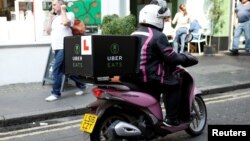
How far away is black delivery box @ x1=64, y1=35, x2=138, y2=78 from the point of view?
4.38m

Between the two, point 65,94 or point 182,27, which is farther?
point 182,27

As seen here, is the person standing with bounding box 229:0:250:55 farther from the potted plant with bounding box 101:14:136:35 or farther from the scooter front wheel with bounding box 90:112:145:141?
the scooter front wheel with bounding box 90:112:145:141

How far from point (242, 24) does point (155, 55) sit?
9.03 meters

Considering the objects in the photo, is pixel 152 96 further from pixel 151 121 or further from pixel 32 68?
pixel 32 68

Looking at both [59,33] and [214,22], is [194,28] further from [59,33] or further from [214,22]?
[59,33]

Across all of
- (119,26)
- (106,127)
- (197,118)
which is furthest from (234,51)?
(106,127)

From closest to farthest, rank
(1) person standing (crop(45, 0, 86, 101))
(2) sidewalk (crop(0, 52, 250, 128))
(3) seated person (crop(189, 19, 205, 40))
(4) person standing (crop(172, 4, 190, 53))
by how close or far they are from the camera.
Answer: (2) sidewalk (crop(0, 52, 250, 128)) → (1) person standing (crop(45, 0, 86, 101)) → (4) person standing (crop(172, 4, 190, 53)) → (3) seated person (crop(189, 19, 205, 40))

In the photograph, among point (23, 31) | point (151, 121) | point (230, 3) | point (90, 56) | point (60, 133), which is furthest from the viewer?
point (230, 3)

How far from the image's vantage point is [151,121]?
483 centimetres

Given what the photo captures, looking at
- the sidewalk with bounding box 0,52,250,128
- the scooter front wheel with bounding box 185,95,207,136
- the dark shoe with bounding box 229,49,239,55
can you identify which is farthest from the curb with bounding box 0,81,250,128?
the dark shoe with bounding box 229,49,239,55

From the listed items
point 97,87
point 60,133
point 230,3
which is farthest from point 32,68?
point 230,3

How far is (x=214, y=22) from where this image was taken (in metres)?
13.6

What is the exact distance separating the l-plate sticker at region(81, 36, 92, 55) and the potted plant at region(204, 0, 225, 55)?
9380 mm

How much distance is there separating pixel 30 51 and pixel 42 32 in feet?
1.78
